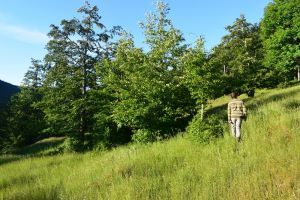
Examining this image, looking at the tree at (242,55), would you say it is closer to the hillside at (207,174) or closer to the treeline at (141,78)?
the treeline at (141,78)

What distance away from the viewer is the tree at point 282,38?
3772 cm

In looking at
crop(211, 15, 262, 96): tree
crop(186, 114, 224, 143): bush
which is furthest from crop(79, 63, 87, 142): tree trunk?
crop(186, 114, 224, 143): bush

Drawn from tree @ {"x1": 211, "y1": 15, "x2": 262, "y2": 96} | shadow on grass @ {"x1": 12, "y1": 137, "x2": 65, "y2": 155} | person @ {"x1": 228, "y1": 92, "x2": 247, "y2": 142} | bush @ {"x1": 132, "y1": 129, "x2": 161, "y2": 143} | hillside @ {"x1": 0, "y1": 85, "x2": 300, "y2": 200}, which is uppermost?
tree @ {"x1": 211, "y1": 15, "x2": 262, "y2": 96}

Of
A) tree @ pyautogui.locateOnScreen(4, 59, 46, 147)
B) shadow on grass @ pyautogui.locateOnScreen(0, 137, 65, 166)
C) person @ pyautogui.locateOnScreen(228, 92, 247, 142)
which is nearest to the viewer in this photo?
person @ pyautogui.locateOnScreen(228, 92, 247, 142)

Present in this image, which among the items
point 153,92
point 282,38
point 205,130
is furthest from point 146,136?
point 282,38

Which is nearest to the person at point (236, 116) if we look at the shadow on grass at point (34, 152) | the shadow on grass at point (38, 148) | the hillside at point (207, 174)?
the hillside at point (207, 174)

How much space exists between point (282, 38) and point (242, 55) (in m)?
4.43

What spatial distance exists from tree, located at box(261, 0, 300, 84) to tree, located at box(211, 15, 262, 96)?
178cm

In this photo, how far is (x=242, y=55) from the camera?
39.2 m

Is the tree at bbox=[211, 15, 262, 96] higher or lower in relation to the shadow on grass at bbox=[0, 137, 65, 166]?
higher

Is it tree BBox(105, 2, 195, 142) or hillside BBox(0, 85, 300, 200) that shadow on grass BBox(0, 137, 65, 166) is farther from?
hillside BBox(0, 85, 300, 200)

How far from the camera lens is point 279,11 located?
4041 cm

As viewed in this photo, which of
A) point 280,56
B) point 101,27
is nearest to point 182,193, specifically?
point 101,27

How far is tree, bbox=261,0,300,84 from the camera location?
1485 inches
